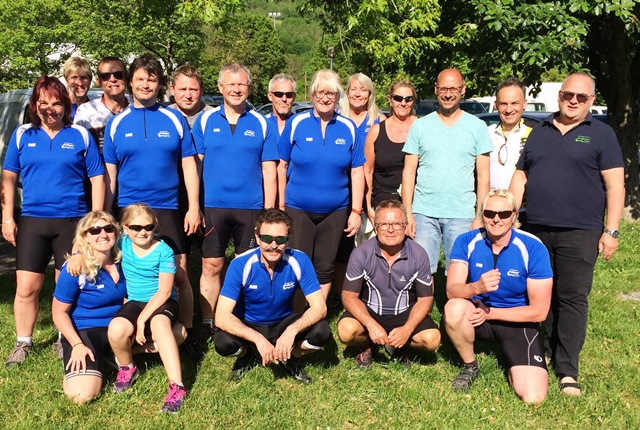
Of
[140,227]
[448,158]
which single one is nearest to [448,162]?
[448,158]

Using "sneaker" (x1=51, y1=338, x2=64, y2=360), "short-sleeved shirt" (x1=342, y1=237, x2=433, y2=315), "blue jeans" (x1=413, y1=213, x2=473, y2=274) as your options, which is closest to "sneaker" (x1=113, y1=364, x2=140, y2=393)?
"sneaker" (x1=51, y1=338, x2=64, y2=360)

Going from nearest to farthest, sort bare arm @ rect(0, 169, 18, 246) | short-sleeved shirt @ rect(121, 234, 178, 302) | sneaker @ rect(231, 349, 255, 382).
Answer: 1. short-sleeved shirt @ rect(121, 234, 178, 302)
2. sneaker @ rect(231, 349, 255, 382)
3. bare arm @ rect(0, 169, 18, 246)

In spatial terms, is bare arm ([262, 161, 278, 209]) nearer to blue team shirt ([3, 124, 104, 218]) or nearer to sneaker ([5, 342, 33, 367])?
blue team shirt ([3, 124, 104, 218])

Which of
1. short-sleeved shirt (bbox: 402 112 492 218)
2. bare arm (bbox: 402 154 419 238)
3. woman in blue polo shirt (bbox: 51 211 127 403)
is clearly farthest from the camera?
bare arm (bbox: 402 154 419 238)

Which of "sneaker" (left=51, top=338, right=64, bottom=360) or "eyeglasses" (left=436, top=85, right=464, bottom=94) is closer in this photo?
"eyeglasses" (left=436, top=85, right=464, bottom=94)

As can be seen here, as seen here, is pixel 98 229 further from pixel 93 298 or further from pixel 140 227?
pixel 93 298

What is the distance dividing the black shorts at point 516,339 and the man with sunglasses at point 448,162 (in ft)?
2.46

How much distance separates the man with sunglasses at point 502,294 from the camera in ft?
14.1

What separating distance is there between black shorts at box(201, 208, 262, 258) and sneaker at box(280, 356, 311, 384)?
0.98 m

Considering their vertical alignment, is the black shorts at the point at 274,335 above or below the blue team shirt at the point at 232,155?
below

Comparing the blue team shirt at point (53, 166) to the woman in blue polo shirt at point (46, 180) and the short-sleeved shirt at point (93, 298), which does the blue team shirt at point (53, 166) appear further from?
the short-sleeved shirt at point (93, 298)

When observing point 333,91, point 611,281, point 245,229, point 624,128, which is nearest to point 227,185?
point 245,229

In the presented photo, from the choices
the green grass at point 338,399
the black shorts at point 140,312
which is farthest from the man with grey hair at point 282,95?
the green grass at point 338,399

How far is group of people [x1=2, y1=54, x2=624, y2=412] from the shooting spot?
4297 mm
